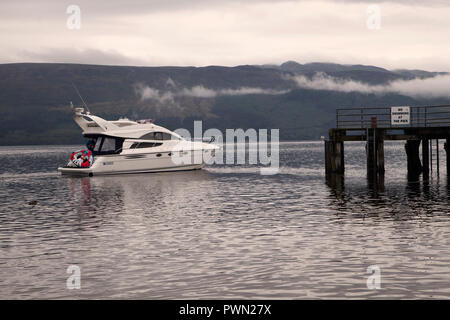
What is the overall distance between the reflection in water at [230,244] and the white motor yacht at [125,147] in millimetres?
15198

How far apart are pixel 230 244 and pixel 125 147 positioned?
34119 mm

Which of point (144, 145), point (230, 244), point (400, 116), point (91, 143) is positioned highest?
point (400, 116)

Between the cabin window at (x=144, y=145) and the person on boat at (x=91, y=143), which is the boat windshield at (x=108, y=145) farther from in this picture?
the cabin window at (x=144, y=145)

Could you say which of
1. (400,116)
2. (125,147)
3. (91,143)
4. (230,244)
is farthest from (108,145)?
(230,244)

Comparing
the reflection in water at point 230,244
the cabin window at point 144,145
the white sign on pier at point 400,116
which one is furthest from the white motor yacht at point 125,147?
the white sign on pier at point 400,116

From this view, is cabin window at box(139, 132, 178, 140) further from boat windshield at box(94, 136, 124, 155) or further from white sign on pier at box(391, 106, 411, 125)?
white sign on pier at box(391, 106, 411, 125)

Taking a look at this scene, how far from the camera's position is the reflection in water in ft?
49.1

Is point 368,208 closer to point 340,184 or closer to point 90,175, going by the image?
point 340,184

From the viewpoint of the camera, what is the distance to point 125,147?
5309cm

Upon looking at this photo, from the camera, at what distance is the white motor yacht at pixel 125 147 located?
52844mm

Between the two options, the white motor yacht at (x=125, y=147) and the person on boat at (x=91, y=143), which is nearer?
the white motor yacht at (x=125, y=147)

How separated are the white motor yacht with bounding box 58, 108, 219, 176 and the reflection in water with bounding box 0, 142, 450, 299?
15198 millimetres

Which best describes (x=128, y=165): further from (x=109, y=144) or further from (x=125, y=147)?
(x=109, y=144)

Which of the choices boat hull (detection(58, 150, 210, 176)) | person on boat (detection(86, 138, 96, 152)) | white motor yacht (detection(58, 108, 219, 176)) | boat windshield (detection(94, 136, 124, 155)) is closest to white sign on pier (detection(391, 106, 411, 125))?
white motor yacht (detection(58, 108, 219, 176))
